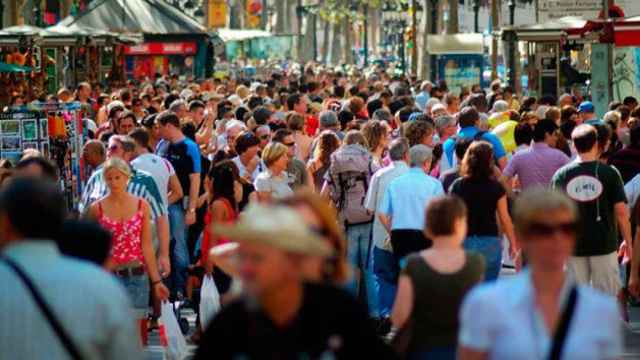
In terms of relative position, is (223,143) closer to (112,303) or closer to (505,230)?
(505,230)

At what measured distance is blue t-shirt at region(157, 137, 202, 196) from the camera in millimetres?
17094

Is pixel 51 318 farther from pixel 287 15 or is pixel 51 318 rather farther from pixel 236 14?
pixel 287 15

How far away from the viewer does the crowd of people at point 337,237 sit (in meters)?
5.79

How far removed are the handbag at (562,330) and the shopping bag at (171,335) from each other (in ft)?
23.8

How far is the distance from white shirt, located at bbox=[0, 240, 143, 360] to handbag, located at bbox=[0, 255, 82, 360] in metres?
0.01

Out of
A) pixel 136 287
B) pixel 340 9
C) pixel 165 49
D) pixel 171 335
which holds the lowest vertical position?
pixel 171 335

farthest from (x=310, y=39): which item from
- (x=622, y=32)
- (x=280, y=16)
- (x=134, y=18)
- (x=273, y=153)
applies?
(x=273, y=153)

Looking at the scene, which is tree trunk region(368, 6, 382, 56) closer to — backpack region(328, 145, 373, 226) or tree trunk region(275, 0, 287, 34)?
tree trunk region(275, 0, 287, 34)

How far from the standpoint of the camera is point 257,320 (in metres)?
5.59

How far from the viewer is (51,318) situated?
6500 millimetres

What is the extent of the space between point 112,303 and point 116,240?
5.81m

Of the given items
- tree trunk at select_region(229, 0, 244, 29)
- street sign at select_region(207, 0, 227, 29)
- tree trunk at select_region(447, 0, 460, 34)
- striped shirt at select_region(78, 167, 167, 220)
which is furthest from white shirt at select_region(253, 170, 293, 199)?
tree trunk at select_region(229, 0, 244, 29)

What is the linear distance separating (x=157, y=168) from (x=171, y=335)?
2.72 metres

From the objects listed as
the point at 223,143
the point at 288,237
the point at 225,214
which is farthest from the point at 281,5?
the point at 288,237
